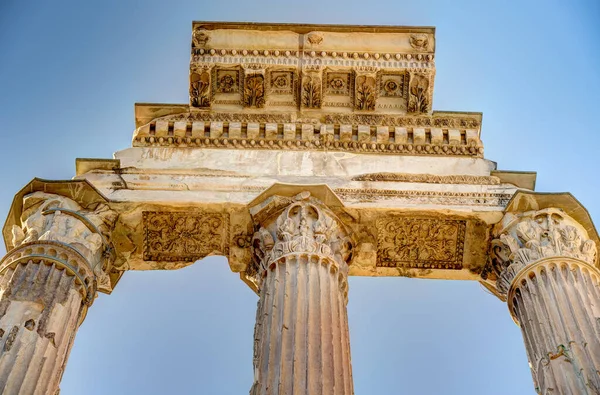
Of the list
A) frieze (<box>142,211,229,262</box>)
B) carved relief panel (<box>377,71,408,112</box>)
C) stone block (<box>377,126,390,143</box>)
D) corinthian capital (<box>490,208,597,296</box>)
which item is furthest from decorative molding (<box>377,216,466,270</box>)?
carved relief panel (<box>377,71,408,112</box>)

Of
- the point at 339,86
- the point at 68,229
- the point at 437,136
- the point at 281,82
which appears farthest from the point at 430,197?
the point at 68,229

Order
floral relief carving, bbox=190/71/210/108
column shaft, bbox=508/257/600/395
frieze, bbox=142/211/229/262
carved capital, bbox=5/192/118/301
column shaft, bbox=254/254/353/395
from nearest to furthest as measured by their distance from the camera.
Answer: column shaft, bbox=254/254/353/395 < column shaft, bbox=508/257/600/395 < carved capital, bbox=5/192/118/301 < frieze, bbox=142/211/229/262 < floral relief carving, bbox=190/71/210/108

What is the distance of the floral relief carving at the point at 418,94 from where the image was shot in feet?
61.7

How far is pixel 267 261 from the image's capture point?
49.4ft

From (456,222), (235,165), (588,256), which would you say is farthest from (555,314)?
(235,165)

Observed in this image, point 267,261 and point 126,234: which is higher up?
point 126,234

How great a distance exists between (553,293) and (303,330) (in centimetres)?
407

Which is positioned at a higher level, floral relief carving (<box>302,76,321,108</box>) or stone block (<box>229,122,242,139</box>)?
floral relief carving (<box>302,76,321,108</box>)

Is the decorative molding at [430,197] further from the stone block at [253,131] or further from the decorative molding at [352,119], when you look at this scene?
the stone block at [253,131]

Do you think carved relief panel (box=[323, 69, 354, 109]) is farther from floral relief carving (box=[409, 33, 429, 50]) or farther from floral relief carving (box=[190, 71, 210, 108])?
floral relief carving (box=[190, 71, 210, 108])

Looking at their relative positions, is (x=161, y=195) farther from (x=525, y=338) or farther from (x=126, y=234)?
(x=525, y=338)

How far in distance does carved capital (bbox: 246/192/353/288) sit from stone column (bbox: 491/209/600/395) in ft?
8.79

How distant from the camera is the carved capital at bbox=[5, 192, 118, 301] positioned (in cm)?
1473

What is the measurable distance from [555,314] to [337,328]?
331cm
